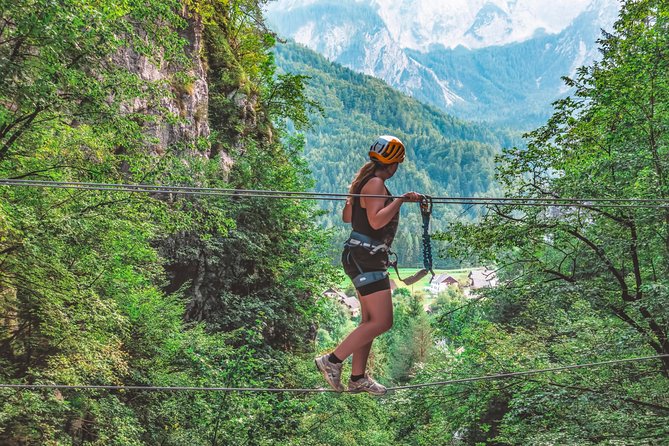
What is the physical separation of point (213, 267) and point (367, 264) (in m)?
11.7

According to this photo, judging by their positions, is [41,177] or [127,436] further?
[127,436]

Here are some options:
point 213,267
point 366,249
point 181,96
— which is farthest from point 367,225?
point 181,96

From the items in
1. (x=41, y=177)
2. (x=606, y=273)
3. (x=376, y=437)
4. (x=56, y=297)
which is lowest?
(x=376, y=437)

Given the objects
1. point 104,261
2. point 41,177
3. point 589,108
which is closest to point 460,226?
point 589,108

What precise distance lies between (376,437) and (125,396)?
8769 millimetres

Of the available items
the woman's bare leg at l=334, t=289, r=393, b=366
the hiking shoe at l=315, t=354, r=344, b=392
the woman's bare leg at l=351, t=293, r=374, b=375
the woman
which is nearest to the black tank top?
the woman

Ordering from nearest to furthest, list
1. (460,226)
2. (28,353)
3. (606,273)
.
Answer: (28,353) < (460,226) < (606,273)

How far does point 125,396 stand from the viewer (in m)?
10.2

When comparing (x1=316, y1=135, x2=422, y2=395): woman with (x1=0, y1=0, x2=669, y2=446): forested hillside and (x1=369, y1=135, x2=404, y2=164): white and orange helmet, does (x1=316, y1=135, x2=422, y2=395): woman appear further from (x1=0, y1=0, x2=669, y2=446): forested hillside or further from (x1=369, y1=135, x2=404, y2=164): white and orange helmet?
(x1=0, y1=0, x2=669, y2=446): forested hillside

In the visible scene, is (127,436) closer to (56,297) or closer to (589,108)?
(56,297)

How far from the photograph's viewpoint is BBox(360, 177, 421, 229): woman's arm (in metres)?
3.93

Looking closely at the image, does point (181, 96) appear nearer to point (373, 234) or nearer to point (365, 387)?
point (373, 234)

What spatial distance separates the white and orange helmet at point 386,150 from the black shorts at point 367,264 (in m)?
0.77

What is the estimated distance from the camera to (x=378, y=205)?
3.98m
